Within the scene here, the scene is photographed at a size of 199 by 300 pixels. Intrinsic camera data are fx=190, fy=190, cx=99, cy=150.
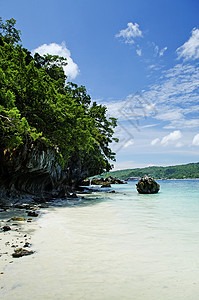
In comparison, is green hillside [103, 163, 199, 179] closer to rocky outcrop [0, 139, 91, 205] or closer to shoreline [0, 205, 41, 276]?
rocky outcrop [0, 139, 91, 205]

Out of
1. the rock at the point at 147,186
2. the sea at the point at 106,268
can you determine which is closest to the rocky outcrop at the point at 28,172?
the sea at the point at 106,268

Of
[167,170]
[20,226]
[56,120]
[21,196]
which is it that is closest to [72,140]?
[56,120]

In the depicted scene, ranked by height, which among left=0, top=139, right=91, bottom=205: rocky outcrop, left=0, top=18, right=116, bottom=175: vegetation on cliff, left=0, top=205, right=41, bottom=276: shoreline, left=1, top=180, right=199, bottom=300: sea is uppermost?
left=0, top=18, right=116, bottom=175: vegetation on cliff

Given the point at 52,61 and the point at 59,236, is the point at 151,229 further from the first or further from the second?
the point at 52,61

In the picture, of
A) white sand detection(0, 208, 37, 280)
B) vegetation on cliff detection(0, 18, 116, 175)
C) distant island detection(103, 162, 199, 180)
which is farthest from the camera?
distant island detection(103, 162, 199, 180)

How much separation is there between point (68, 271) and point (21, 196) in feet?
37.2

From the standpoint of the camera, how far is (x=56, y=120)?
13.3 metres

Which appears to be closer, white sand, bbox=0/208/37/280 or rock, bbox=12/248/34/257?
white sand, bbox=0/208/37/280

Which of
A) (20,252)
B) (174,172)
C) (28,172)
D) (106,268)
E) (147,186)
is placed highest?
(174,172)

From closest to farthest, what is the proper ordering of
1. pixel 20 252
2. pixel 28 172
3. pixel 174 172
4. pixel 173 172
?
pixel 20 252 → pixel 28 172 → pixel 174 172 → pixel 173 172

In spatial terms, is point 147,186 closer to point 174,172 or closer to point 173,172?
point 174,172

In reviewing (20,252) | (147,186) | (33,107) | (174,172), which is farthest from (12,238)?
(174,172)

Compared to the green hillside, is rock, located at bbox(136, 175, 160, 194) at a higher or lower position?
lower

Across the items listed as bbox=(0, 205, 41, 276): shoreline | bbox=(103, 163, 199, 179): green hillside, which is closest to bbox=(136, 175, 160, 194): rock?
bbox=(0, 205, 41, 276): shoreline
